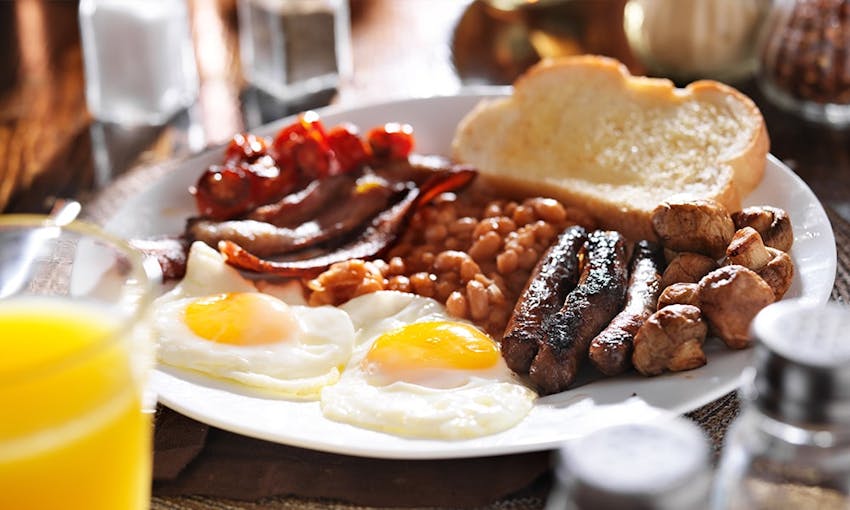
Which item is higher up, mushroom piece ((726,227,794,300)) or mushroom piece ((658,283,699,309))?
mushroom piece ((726,227,794,300))

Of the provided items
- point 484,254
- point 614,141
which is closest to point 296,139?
point 484,254

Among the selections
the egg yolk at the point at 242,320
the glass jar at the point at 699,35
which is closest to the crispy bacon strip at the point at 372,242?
the egg yolk at the point at 242,320

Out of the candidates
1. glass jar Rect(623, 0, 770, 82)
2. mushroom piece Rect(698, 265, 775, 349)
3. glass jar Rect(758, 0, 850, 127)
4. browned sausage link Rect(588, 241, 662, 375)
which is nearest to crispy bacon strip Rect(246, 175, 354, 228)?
browned sausage link Rect(588, 241, 662, 375)

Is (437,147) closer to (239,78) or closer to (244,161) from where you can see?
(244,161)

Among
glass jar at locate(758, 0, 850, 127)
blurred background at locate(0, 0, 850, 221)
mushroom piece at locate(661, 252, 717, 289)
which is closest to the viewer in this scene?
mushroom piece at locate(661, 252, 717, 289)

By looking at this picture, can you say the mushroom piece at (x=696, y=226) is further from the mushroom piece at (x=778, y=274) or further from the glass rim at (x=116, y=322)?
the glass rim at (x=116, y=322)

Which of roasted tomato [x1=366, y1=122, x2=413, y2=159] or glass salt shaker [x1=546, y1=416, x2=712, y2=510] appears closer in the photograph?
glass salt shaker [x1=546, y1=416, x2=712, y2=510]

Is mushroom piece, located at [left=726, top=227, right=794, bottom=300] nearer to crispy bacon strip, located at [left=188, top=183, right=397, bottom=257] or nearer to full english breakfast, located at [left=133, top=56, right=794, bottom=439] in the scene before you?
full english breakfast, located at [left=133, top=56, right=794, bottom=439]
